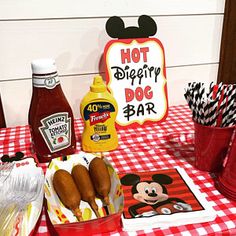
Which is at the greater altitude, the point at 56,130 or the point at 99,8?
the point at 99,8

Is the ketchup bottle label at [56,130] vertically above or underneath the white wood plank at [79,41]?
underneath

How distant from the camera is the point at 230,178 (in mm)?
577

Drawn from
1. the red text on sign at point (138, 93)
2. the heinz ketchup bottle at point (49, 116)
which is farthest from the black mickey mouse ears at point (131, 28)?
the heinz ketchup bottle at point (49, 116)

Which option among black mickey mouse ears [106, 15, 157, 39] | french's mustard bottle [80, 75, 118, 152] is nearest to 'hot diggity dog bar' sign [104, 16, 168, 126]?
black mickey mouse ears [106, 15, 157, 39]

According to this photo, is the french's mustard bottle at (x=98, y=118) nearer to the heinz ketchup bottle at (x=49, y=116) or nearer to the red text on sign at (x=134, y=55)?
the heinz ketchup bottle at (x=49, y=116)

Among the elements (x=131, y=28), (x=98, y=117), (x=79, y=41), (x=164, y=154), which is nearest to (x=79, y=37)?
(x=79, y=41)

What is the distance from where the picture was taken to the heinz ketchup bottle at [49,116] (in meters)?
0.64

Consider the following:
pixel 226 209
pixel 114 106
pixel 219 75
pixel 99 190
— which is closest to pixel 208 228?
pixel 226 209

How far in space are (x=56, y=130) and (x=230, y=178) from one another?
415 millimetres

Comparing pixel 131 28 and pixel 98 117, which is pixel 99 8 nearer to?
pixel 131 28

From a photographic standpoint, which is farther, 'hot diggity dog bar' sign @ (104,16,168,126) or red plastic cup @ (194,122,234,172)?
'hot diggity dog bar' sign @ (104,16,168,126)

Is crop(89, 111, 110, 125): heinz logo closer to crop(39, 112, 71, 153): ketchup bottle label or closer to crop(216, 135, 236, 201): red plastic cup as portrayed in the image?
crop(39, 112, 71, 153): ketchup bottle label

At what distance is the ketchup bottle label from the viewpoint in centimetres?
68

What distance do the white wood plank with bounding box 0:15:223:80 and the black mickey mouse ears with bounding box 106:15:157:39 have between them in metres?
0.07
